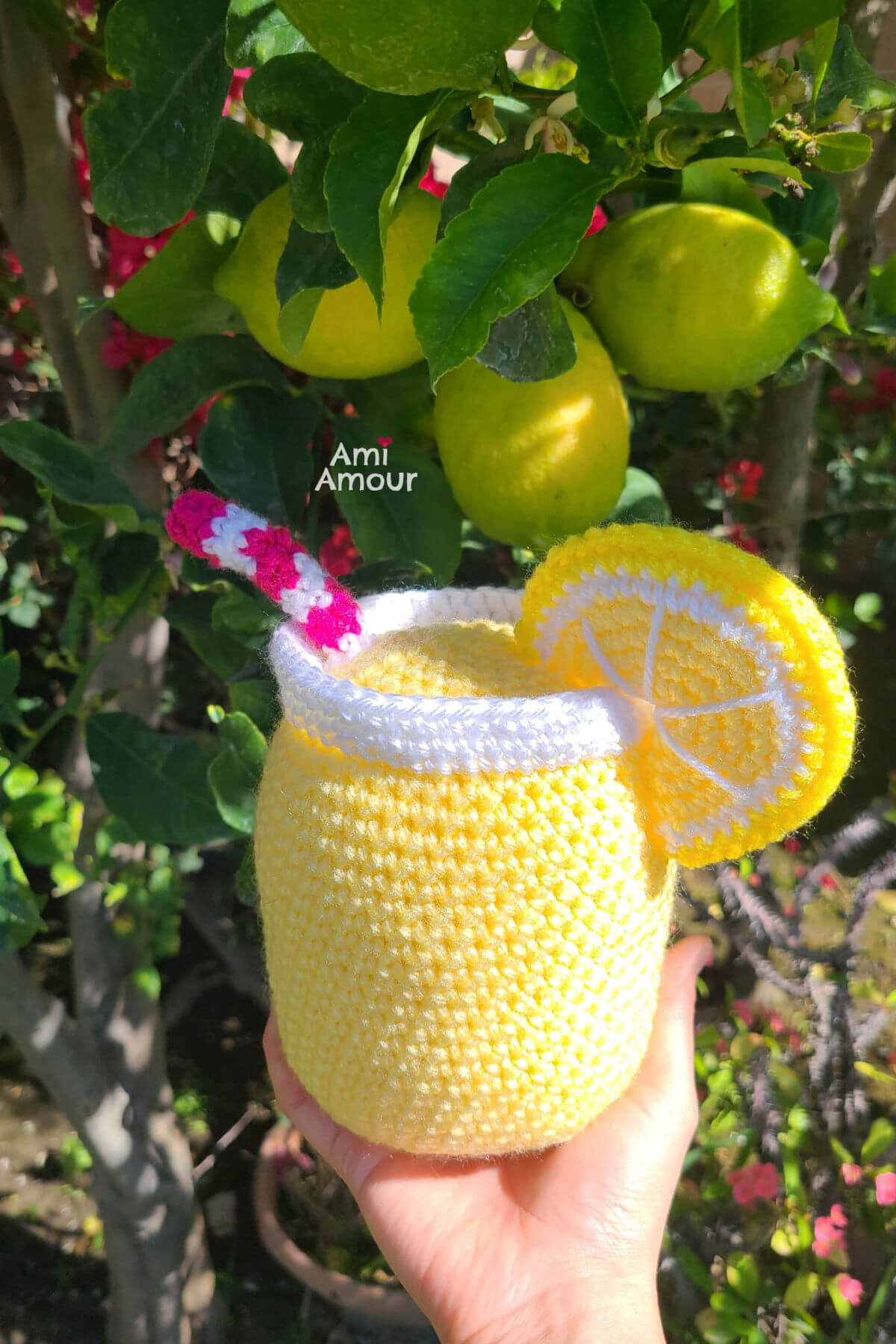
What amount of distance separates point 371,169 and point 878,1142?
1.05 metres

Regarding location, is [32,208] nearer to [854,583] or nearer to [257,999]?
[257,999]

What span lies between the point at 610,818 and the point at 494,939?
0.07 meters

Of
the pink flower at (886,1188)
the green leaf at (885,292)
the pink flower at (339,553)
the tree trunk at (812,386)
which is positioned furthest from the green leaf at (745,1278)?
the green leaf at (885,292)

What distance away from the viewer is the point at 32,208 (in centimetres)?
62

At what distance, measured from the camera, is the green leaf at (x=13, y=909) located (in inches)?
22.8

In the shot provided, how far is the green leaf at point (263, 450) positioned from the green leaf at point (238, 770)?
0.40ft

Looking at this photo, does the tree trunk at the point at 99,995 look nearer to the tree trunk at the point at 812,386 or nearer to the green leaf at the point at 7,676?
the green leaf at the point at 7,676

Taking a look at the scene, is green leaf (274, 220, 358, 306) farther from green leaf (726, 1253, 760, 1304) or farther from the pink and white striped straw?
green leaf (726, 1253, 760, 1304)

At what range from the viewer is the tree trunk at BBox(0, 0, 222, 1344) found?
0.60 metres

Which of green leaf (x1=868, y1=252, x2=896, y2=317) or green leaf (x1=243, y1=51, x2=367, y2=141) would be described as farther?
green leaf (x1=868, y1=252, x2=896, y2=317)

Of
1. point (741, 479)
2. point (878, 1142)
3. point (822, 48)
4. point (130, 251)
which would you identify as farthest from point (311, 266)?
point (878, 1142)

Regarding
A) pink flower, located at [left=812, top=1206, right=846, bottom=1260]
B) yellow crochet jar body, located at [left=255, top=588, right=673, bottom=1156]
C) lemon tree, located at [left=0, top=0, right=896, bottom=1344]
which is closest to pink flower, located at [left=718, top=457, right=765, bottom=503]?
lemon tree, located at [left=0, top=0, right=896, bottom=1344]

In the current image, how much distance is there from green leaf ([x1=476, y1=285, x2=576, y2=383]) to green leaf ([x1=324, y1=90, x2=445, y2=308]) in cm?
6

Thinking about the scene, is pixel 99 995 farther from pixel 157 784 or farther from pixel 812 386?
pixel 812 386
